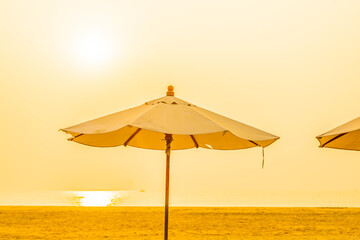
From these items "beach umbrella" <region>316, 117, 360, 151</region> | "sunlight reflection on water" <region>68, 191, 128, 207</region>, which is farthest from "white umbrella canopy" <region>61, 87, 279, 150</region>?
"sunlight reflection on water" <region>68, 191, 128, 207</region>

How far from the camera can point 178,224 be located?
41.1ft

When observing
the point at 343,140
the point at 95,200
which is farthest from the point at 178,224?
the point at 95,200

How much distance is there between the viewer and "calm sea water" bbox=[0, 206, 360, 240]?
34.4 ft

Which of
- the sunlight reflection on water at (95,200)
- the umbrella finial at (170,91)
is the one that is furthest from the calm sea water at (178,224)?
the sunlight reflection on water at (95,200)

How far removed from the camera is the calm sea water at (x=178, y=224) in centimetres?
1048

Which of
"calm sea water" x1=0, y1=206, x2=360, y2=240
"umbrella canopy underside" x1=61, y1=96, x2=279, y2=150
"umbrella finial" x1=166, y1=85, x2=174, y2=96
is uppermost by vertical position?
"umbrella finial" x1=166, y1=85, x2=174, y2=96

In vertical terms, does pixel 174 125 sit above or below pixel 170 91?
below

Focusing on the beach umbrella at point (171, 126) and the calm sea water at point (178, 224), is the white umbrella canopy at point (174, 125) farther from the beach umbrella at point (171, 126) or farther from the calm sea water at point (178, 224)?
the calm sea water at point (178, 224)

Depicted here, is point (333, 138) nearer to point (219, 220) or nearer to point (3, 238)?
point (3, 238)

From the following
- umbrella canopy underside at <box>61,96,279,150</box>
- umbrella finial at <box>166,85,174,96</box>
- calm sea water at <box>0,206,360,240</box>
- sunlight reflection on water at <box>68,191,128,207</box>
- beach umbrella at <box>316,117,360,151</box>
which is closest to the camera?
umbrella canopy underside at <box>61,96,279,150</box>

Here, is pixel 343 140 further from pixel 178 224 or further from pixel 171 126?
pixel 178 224

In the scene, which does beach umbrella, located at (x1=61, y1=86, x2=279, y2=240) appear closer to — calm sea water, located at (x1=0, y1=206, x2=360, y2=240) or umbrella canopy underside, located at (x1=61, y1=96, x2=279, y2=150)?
umbrella canopy underside, located at (x1=61, y1=96, x2=279, y2=150)

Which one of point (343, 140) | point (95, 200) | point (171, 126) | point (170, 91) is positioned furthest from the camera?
point (95, 200)

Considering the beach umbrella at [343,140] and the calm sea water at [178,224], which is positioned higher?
the beach umbrella at [343,140]
